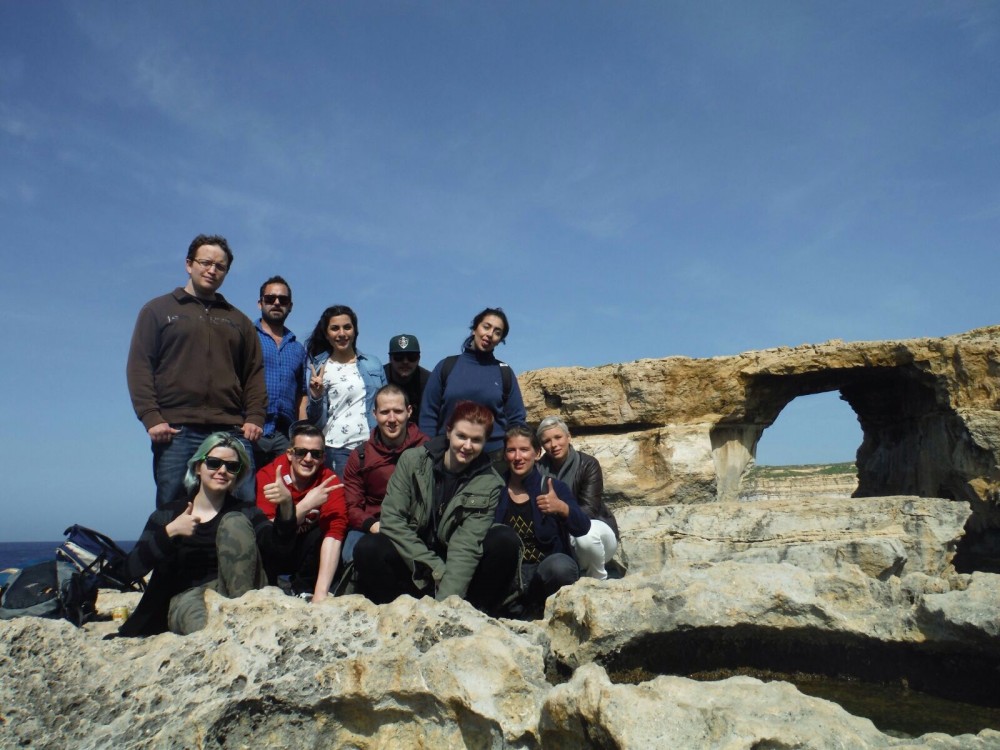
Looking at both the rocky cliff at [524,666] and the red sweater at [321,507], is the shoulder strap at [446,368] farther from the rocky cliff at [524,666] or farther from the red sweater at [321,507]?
the rocky cliff at [524,666]

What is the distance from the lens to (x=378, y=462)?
4.62 m

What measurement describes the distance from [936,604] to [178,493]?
3.99 meters

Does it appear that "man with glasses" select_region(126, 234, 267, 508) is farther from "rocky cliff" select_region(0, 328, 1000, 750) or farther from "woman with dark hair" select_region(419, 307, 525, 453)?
"rocky cliff" select_region(0, 328, 1000, 750)

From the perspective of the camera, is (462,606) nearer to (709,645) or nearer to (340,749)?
(340,749)

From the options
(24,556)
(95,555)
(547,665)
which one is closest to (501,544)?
(547,665)

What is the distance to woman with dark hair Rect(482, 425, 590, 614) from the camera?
4.35 meters

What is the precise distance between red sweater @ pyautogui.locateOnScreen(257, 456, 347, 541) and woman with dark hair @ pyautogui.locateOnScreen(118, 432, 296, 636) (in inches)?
A: 8.9

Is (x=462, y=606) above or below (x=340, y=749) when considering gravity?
above

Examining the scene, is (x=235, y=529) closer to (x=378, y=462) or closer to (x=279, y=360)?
(x=378, y=462)

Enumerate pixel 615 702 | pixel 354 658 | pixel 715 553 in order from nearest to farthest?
pixel 615 702, pixel 354 658, pixel 715 553

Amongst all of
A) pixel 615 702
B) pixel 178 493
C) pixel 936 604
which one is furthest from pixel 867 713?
pixel 178 493

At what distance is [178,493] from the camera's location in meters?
4.44

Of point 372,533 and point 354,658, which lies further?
point 372,533

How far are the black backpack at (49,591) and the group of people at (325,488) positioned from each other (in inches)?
28.8
